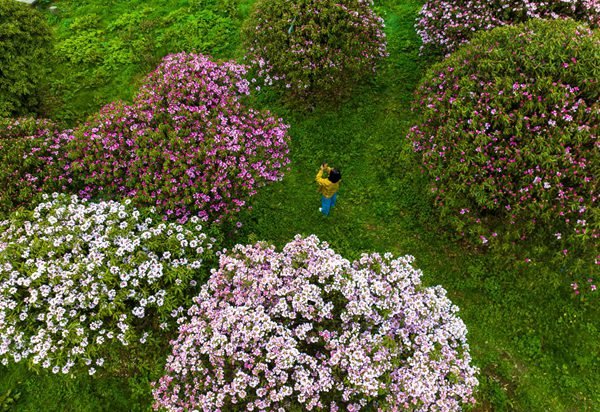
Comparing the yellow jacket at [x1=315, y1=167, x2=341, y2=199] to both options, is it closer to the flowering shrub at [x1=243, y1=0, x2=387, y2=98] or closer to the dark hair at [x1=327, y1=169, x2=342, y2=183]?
the dark hair at [x1=327, y1=169, x2=342, y2=183]

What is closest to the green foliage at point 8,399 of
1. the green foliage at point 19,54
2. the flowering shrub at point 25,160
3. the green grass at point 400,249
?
the green grass at point 400,249

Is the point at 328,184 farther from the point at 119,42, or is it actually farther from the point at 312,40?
the point at 119,42

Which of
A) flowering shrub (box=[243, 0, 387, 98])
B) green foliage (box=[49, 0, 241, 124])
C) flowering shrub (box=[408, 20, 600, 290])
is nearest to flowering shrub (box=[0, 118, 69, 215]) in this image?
green foliage (box=[49, 0, 241, 124])

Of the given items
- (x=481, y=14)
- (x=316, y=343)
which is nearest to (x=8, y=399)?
(x=316, y=343)

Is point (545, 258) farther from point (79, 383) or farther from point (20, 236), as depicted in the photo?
point (20, 236)

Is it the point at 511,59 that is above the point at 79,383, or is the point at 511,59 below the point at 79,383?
above

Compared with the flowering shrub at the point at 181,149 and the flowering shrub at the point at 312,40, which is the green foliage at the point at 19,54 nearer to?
the flowering shrub at the point at 181,149

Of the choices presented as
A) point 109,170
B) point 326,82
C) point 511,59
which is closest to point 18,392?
point 109,170
